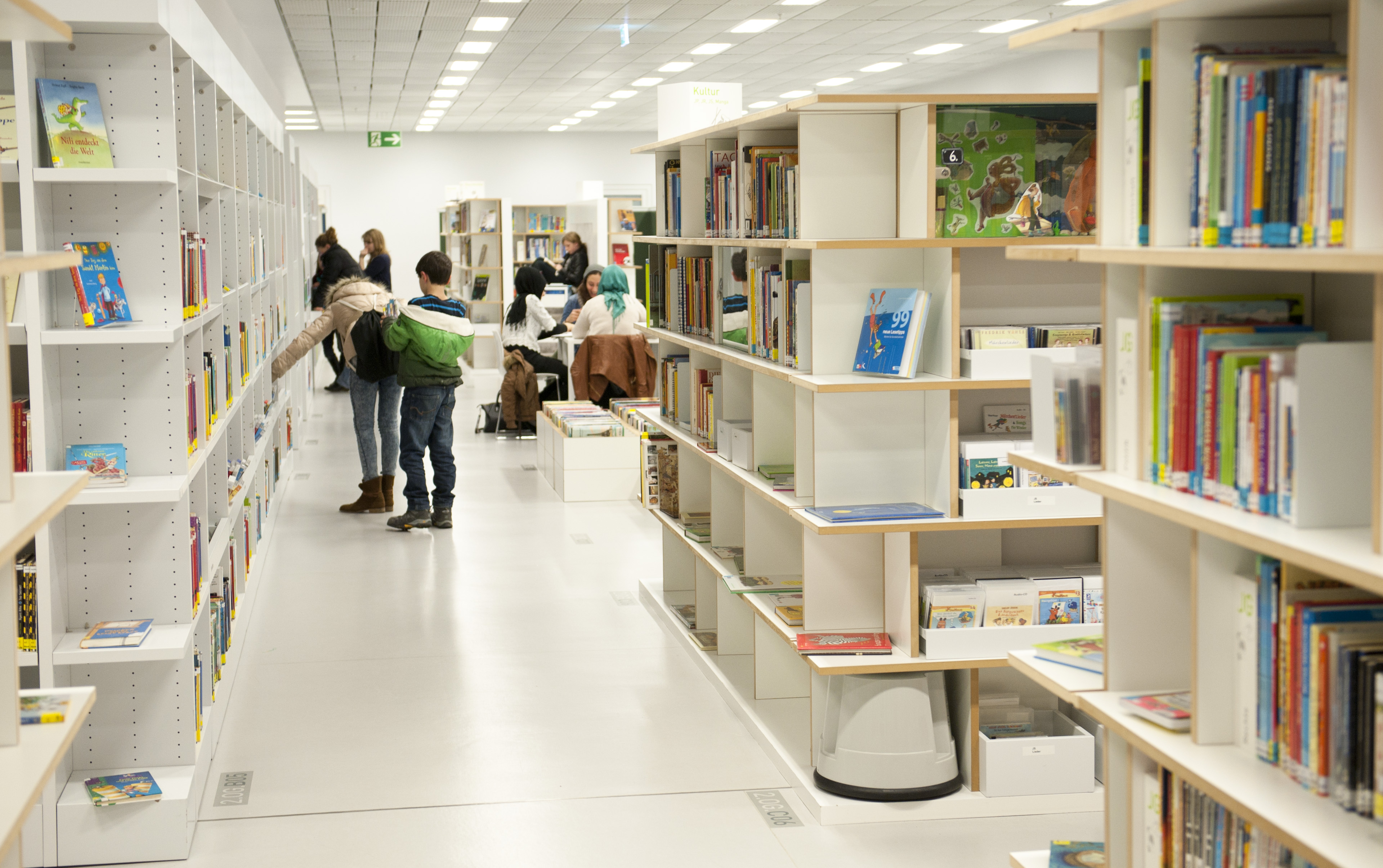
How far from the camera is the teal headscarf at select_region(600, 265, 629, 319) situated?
912cm

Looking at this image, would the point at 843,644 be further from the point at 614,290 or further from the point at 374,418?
the point at 614,290

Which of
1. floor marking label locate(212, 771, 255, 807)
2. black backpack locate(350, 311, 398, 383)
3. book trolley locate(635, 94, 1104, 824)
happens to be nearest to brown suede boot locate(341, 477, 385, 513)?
black backpack locate(350, 311, 398, 383)

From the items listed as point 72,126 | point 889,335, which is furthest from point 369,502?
point 889,335

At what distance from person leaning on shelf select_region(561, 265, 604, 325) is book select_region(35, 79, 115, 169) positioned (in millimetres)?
7315

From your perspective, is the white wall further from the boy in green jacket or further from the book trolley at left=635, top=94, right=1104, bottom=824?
the book trolley at left=635, top=94, right=1104, bottom=824

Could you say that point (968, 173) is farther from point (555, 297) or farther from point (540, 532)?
point (555, 297)

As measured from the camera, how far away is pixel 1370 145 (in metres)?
1.51

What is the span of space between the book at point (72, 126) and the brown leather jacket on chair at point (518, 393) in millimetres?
7102

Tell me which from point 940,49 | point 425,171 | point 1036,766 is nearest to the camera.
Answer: point 1036,766

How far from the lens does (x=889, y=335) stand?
11.2 feet

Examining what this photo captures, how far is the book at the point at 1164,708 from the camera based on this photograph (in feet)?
6.38

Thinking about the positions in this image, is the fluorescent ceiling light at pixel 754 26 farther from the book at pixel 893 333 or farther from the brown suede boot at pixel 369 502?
the book at pixel 893 333

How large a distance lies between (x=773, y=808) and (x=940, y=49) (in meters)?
10.7

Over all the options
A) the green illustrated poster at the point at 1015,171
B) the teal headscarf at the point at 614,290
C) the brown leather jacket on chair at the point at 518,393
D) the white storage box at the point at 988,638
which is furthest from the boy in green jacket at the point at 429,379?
the white storage box at the point at 988,638
